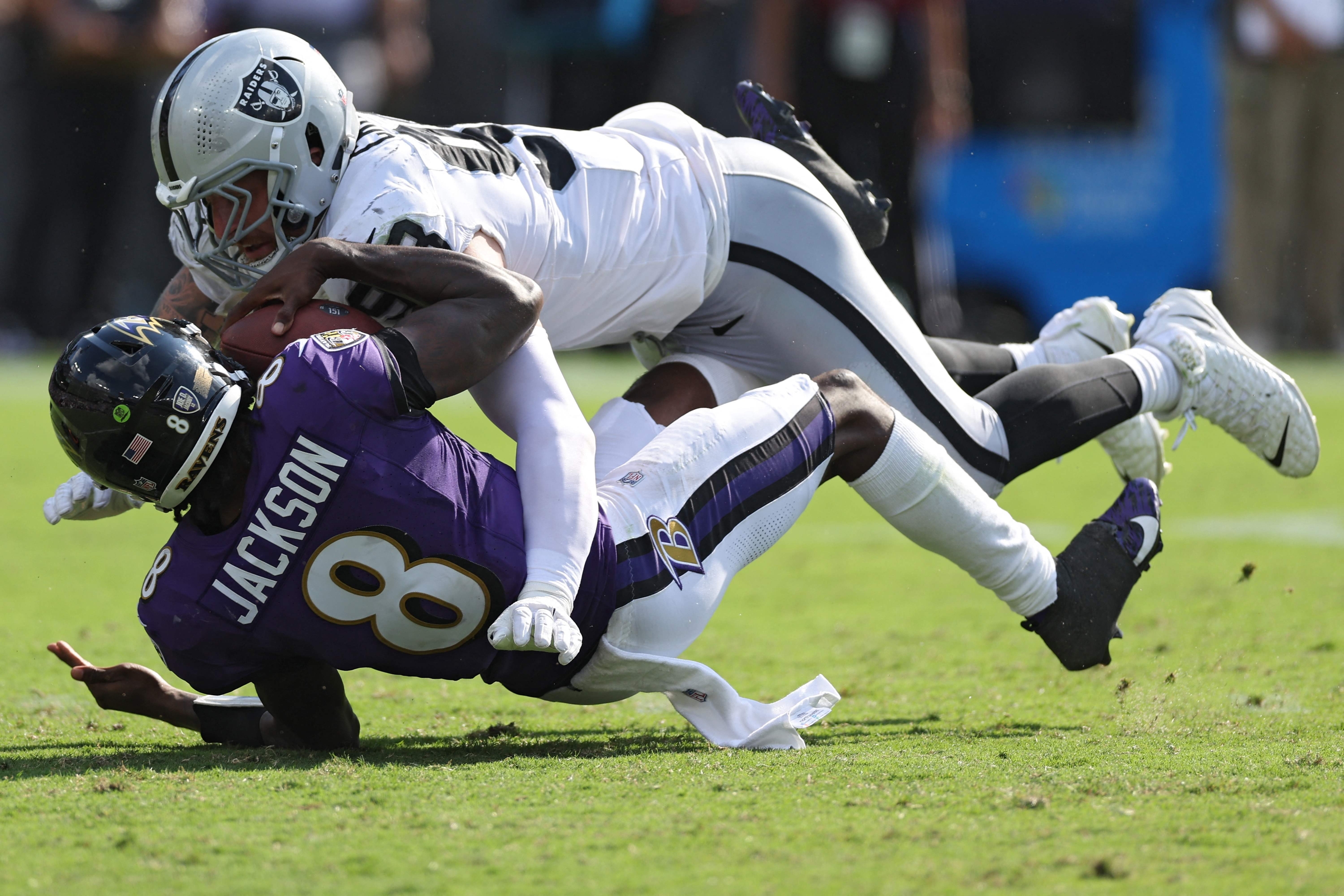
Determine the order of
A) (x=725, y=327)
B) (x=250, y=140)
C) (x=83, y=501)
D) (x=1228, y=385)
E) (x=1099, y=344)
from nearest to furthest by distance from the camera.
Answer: (x=250, y=140) < (x=83, y=501) < (x=725, y=327) < (x=1228, y=385) < (x=1099, y=344)

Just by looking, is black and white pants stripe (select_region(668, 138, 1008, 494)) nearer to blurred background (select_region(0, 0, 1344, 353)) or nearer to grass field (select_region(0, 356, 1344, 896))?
grass field (select_region(0, 356, 1344, 896))

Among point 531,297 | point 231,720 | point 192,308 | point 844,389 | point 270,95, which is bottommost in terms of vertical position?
point 231,720

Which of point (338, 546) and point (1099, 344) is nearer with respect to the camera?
point (338, 546)

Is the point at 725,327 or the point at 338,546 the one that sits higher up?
the point at 725,327

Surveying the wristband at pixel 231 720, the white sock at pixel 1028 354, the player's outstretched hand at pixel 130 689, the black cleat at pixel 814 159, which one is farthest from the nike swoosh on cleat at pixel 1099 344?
the player's outstretched hand at pixel 130 689

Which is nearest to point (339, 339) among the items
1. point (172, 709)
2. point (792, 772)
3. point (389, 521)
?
point (389, 521)

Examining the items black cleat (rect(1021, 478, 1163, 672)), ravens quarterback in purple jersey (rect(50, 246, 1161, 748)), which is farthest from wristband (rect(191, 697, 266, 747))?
black cleat (rect(1021, 478, 1163, 672))

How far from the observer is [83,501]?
3.21 meters

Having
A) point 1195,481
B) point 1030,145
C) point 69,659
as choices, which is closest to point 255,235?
point 69,659

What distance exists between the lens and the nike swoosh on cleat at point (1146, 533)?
332 cm

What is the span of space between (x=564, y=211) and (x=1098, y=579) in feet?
4.42

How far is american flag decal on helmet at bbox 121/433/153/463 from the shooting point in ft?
8.02

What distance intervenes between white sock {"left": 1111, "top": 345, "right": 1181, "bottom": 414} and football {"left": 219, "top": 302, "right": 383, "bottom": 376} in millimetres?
1841

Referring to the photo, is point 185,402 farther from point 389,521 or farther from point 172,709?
point 172,709
